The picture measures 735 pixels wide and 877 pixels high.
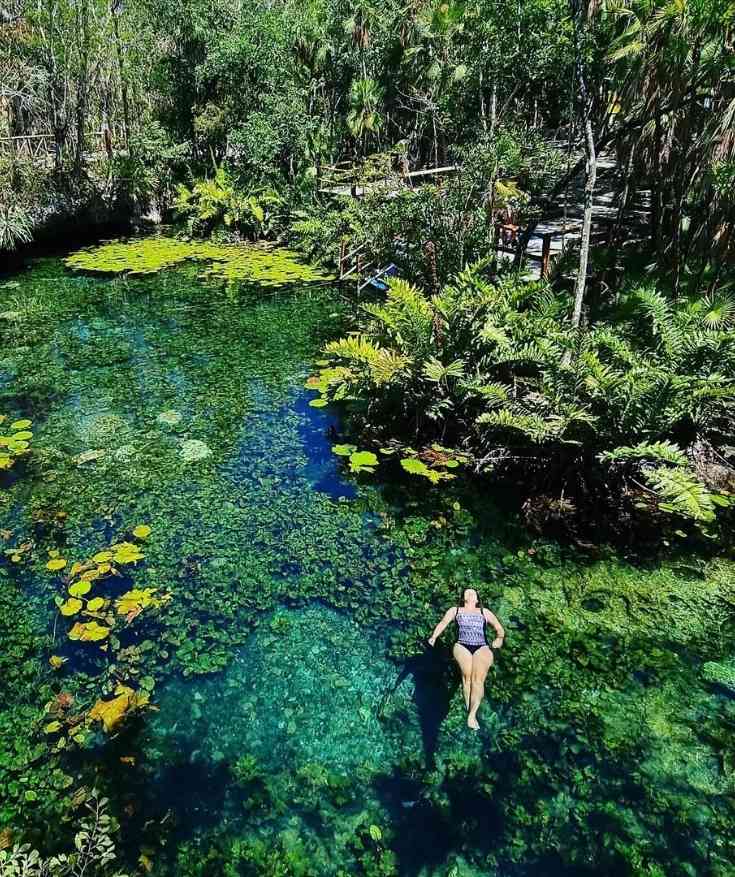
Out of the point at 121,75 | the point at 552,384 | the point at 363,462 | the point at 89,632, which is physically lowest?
the point at 89,632

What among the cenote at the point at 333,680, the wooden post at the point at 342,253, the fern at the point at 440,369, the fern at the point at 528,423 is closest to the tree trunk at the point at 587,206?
the fern at the point at 440,369

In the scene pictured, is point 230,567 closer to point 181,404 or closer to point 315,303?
point 181,404

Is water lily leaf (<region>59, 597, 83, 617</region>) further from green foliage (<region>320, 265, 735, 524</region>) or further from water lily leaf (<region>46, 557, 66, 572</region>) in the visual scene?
green foliage (<region>320, 265, 735, 524</region>)

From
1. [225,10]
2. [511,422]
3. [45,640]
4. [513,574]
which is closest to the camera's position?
[45,640]

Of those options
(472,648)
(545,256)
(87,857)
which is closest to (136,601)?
(87,857)

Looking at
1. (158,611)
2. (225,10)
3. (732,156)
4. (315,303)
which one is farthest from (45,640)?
(225,10)

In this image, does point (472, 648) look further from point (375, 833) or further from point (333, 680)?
point (375, 833)
